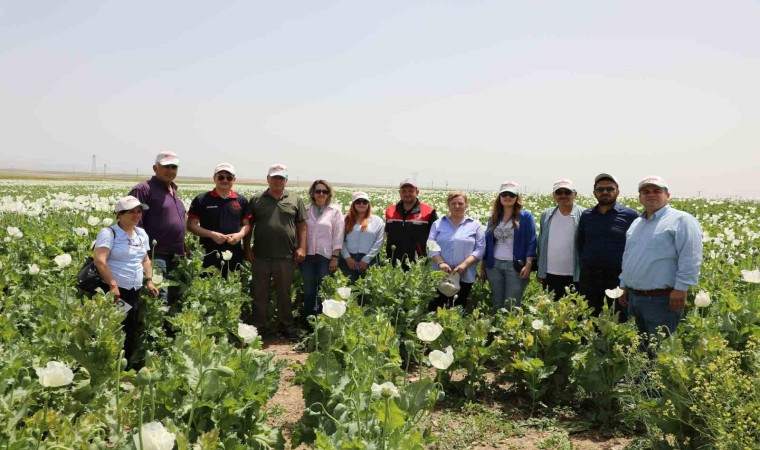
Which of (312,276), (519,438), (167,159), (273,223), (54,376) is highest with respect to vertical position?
(167,159)

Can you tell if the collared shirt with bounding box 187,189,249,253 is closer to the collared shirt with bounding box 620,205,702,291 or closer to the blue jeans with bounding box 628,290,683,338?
the collared shirt with bounding box 620,205,702,291

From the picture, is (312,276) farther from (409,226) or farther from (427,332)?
(427,332)

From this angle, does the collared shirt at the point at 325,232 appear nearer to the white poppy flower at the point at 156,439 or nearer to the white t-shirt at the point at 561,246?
the white t-shirt at the point at 561,246

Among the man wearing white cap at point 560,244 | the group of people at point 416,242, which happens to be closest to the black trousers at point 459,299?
the group of people at point 416,242

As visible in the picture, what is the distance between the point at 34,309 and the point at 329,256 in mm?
3683

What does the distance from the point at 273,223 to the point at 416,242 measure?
81.5 inches

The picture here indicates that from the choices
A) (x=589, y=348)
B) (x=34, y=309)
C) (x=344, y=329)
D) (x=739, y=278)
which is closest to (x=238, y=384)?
(x=344, y=329)

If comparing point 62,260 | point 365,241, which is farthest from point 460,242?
point 62,260

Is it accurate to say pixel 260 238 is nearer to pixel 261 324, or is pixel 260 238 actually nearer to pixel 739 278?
pixel 261 324

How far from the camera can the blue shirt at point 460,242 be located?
24.2ft

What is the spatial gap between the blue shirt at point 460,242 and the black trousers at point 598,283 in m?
1.35

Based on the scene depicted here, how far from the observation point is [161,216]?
22.1 ft

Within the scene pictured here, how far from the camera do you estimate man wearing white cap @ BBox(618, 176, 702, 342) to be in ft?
17.8

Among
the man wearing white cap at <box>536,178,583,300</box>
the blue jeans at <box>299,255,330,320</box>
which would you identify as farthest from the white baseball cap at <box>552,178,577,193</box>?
the blue jeans at <box>299,255,330,320</box>
